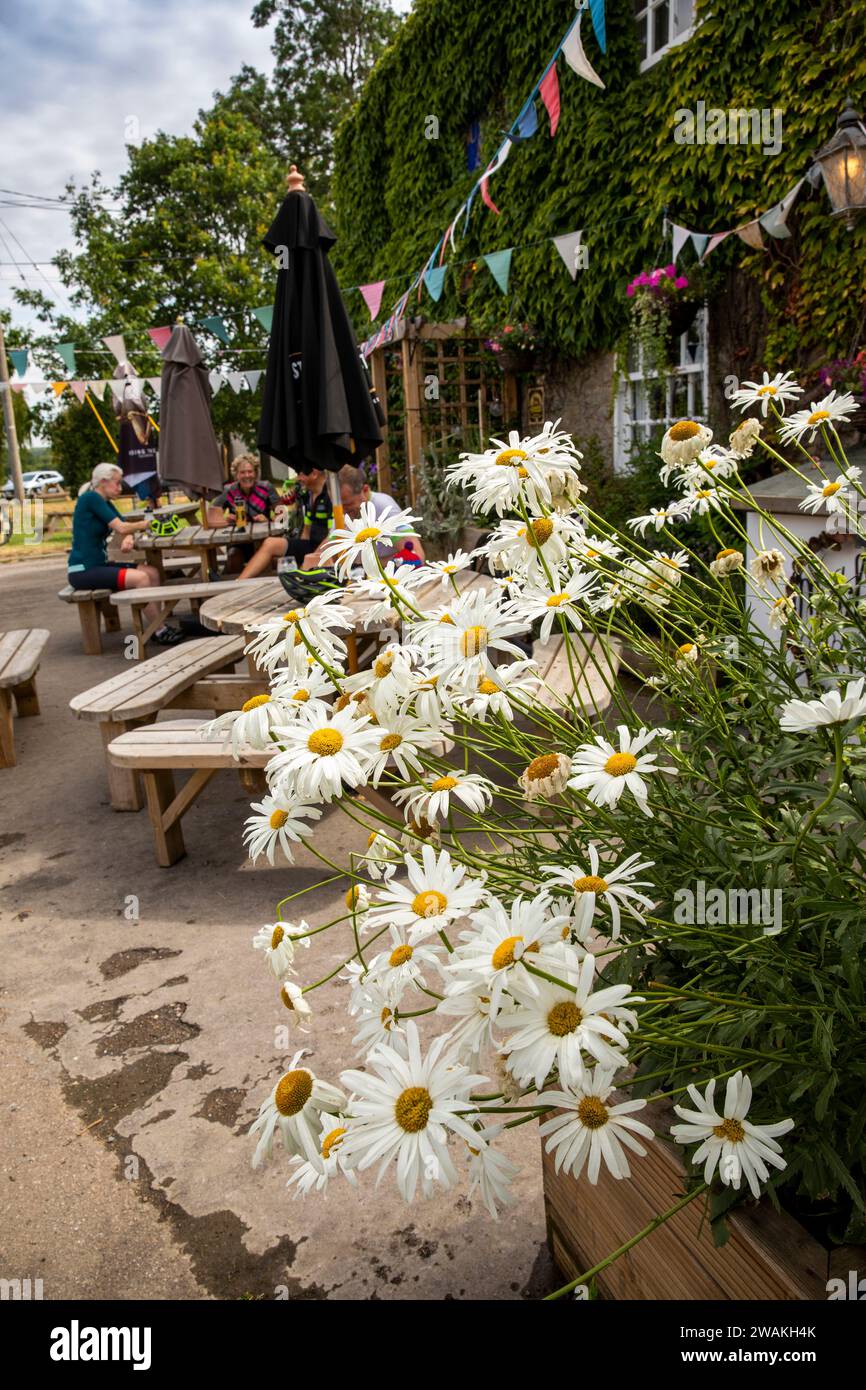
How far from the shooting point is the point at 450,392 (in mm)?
10453

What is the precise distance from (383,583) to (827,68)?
5786mm

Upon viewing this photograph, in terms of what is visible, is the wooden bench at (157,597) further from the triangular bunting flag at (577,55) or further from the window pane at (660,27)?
the window pane at (660,27)

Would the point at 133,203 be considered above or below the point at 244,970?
above

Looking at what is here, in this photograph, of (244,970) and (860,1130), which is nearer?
(860,1130)

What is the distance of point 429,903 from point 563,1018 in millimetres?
177

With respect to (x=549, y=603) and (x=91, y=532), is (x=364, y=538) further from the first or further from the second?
(x=91, y=532)

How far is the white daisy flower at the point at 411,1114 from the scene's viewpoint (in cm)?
80

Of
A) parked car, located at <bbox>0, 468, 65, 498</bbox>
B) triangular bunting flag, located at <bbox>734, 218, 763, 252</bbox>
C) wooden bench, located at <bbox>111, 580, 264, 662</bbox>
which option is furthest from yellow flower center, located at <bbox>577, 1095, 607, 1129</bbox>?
parked car, located at <bbox>0, 468, 65, 498</bbox>

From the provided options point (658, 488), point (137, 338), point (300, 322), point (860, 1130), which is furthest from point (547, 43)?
point (137, 338)

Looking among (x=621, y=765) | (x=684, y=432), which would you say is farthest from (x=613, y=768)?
(x=684, y=432)

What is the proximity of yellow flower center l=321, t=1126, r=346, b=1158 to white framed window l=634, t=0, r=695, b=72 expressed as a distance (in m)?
7.70

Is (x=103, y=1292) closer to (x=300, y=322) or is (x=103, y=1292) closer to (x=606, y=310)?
(x=300, y=322)

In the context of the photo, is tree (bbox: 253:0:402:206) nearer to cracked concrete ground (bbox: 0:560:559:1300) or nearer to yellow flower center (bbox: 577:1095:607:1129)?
cracked concrete ground (bbox: 0:560:559:1300)

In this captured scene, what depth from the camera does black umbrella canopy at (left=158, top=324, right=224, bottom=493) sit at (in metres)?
8.53
